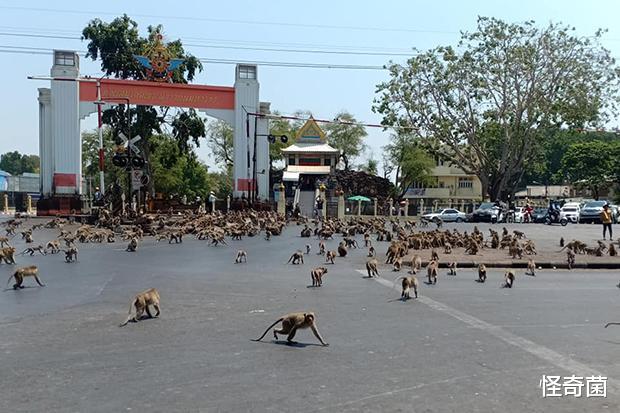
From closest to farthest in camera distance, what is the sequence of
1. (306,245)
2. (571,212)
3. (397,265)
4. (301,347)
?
(301,347) < (397,265) < (306,245) < (571,212)

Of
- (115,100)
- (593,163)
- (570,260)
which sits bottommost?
(570,260)

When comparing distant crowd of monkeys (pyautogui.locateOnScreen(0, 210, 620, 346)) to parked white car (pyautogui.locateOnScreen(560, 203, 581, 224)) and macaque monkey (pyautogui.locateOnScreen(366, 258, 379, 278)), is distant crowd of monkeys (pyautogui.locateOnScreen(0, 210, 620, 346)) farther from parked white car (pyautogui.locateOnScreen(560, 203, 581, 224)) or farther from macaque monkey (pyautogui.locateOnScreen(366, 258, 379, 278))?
parked white car (pyautogui.locateOnScreen(560, 203, 581, 224))

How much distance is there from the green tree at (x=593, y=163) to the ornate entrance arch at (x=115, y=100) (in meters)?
46.3

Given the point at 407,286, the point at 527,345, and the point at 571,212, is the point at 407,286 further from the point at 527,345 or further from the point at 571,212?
the point at 571,212

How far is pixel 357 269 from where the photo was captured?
17375 millimetres

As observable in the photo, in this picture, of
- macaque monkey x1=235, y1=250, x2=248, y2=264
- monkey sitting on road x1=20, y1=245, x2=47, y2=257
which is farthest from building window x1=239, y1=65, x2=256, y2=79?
macaque monkey x1=235, y1=250, x2=248, y2=264

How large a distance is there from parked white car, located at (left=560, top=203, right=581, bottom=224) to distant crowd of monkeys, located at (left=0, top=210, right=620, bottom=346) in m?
19.5

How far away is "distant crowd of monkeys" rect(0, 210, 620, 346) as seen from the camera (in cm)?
1025

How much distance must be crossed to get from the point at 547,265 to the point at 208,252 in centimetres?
1061

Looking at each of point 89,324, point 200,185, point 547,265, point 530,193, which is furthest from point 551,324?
point 530,193

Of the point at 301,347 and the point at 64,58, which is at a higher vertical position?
the point at 64,58

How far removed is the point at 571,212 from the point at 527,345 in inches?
1774

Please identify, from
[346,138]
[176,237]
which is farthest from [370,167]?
[176,237]

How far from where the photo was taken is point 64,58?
152 ft
